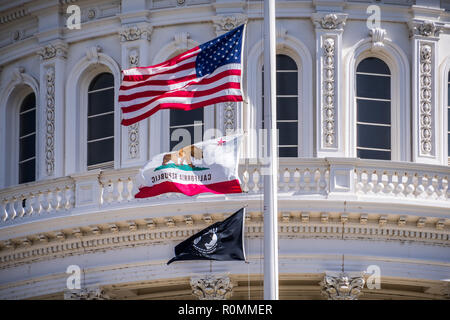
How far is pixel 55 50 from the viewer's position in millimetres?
50688

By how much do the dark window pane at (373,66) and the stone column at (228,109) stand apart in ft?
8.97

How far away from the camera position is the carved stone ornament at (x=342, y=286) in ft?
151

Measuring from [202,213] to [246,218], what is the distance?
90 centimetres

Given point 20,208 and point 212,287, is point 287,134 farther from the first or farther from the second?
point 20,208

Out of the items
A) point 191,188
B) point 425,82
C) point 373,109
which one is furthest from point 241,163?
point 191,188

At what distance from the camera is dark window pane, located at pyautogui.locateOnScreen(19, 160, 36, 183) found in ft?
A: 168

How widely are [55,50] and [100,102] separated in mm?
1503

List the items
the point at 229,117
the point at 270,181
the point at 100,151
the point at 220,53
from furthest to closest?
the point at 100,151 → the point at 229,117 → the point at 220,53 → the point at 270,181

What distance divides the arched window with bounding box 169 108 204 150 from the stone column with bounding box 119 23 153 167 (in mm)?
586

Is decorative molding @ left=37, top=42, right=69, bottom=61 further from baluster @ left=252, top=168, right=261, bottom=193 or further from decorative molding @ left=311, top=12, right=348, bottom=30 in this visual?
baluster @ left=252, top=168, right=261, bottom=193

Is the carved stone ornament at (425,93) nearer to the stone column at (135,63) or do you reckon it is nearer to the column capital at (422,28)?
the column capital at (422,28)

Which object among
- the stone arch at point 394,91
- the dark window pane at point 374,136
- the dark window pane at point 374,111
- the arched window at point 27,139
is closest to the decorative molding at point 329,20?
the stone arch at point 394,91

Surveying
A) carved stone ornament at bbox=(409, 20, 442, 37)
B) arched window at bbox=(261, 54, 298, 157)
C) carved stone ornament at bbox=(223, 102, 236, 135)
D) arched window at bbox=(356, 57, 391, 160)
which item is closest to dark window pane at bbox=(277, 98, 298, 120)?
arched window at bbox=(261, 54, 298, 157)
